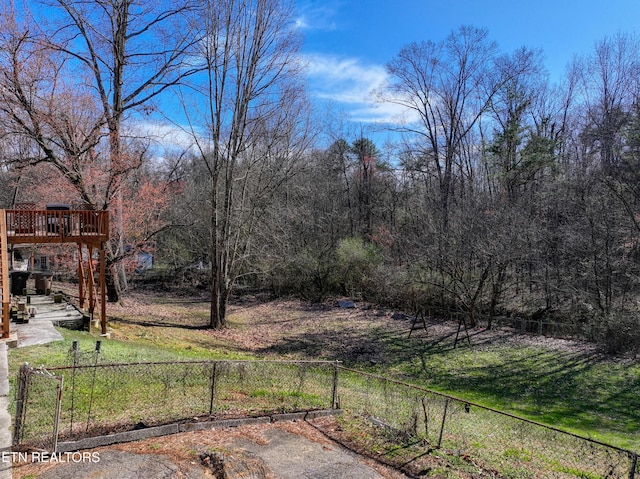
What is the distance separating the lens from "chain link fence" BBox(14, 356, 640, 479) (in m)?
5.56

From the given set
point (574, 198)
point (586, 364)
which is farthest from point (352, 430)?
point (574, 198)

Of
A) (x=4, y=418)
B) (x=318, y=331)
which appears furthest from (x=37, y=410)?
(x=318, y=331)

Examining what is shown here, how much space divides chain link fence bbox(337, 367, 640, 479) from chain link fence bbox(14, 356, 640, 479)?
0.02 m

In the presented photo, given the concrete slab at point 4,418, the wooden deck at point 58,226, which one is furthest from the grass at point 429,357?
the wooden deck at point 58,226

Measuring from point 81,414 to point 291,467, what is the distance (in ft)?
10.4

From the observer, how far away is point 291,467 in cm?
501

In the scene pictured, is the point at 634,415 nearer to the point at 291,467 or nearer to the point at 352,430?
the point at 352,430

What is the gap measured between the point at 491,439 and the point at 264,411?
12.5ft

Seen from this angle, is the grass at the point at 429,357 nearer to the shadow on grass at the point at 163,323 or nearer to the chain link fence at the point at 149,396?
the shadow on grass at the point at 163,323

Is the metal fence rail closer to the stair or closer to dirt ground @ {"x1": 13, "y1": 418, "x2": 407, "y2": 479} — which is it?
dirt ground @ {"x1": 13, "y1": 418, "x2": 407, "y2": 479}

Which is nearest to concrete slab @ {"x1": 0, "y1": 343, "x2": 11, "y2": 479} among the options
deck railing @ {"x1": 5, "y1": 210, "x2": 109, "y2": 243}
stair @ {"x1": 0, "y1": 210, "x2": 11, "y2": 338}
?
stair @ {"x1": 0, "y1": 210, "x2": 11, "y2": 338}

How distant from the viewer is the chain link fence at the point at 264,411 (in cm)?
556

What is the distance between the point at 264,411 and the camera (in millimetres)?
6887

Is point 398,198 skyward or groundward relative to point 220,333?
skyward
